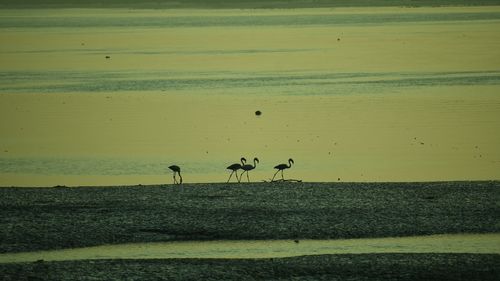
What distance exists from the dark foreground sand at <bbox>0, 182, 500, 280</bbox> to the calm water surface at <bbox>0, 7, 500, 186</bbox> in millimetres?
2971

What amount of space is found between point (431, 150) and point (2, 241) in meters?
10.9

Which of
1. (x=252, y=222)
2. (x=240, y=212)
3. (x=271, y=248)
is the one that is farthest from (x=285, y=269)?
(x=240, y=212)

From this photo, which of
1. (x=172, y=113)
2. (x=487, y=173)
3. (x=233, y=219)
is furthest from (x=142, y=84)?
(x=233, y=219)

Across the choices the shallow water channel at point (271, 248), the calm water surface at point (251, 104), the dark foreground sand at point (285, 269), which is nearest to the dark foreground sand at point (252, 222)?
the dark foreground sand at point (285, 269)

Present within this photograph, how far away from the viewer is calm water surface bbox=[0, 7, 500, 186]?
21.8 m

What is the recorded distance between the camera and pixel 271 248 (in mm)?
13734

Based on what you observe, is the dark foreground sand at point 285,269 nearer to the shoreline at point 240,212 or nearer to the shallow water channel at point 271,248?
the shallow water channel at point 271,248

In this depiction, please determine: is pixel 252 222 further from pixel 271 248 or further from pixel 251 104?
pixel 251 104

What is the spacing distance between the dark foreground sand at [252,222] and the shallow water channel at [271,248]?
0.22m

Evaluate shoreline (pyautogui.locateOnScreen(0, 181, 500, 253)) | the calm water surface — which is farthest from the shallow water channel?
the calm water surface

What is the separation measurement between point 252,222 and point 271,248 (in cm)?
116

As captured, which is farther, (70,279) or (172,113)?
(172,113)

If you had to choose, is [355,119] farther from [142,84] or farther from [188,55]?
[188,55]

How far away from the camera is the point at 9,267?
12656 mm
